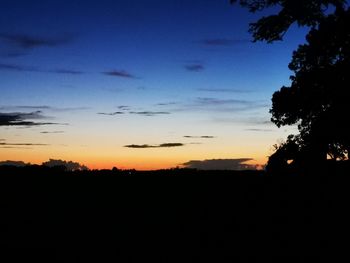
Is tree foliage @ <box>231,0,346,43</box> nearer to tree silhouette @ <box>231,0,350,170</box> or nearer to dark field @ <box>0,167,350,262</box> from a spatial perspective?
tree silhouette @ <box>231,0,350,170</box>

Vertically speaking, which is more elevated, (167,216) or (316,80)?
(316,80)

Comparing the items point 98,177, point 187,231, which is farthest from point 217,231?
point 98,177

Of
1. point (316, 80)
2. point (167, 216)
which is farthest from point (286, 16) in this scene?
point (167, 216)

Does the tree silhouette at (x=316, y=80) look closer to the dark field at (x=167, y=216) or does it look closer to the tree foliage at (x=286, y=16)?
the tree foliage at (x=286, y=16)

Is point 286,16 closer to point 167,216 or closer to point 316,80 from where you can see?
point 316,80

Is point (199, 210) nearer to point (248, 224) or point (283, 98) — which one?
point (248, 224)

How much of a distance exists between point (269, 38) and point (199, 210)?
1487cm

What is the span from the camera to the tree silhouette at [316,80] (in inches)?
913

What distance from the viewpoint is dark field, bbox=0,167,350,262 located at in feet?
31.6

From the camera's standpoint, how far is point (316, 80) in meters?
24.0

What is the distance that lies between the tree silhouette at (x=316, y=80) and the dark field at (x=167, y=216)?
404 inches

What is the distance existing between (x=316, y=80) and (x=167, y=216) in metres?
15.4

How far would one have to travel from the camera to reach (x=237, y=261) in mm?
9586

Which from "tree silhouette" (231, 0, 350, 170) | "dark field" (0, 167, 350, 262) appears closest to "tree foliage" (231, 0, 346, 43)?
"tree silhouette" (231, 0, 350, 170)
